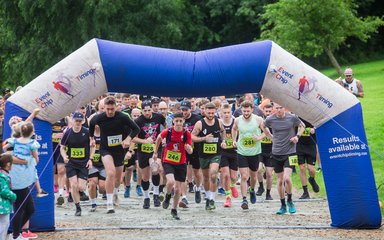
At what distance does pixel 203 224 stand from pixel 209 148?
2.56 metres

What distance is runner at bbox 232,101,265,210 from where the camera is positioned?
16562mm

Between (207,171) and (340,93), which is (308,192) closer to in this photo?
(207,171)

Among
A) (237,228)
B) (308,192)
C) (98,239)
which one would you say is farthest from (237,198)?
(98,239)

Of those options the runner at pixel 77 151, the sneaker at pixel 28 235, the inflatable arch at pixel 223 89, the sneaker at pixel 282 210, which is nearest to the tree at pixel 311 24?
the runner at pixel 77 151

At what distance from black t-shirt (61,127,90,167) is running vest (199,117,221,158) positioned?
2.09 metres

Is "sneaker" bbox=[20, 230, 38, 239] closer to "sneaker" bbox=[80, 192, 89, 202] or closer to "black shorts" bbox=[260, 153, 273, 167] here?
"sneaker" bbox=[80, 192, 89, 202]

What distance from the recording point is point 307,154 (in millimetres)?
17781

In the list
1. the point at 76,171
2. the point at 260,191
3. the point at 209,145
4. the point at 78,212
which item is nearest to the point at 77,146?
the point at 76,171

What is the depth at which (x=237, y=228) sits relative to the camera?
13.5 metres

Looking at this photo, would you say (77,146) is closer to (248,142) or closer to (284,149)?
(248,142)

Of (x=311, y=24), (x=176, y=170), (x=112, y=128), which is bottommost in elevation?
(x=176, y=170)

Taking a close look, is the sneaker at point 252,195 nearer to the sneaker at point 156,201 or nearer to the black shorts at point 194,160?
the black shorts at point 194,160

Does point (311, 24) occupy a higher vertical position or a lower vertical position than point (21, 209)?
higher

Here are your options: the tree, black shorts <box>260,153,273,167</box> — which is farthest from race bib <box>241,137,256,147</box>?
the tree
